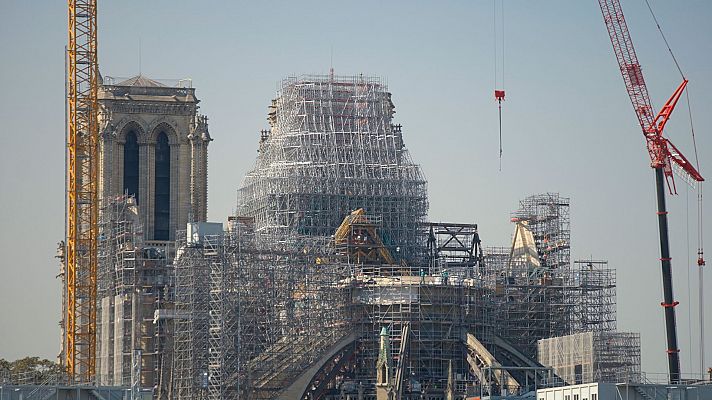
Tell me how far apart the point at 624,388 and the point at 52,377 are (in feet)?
213

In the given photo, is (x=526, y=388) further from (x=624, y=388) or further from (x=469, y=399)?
(x=624, y=388)

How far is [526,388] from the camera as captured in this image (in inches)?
7795

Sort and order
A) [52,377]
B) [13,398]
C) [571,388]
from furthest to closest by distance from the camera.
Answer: [52,377] < [571,388] < [13,398]

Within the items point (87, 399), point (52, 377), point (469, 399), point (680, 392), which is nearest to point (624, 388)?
point (680, 392)

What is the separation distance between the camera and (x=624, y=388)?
470 feet

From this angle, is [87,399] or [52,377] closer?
[87,399]

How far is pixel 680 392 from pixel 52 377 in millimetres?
66631

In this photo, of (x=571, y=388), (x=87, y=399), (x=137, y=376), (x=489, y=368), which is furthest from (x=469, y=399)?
(x=87, y=399)

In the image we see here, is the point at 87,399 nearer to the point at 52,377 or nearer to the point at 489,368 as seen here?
the point at 52,377

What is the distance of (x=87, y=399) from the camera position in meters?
138

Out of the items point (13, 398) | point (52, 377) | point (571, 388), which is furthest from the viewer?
point (52, 377)

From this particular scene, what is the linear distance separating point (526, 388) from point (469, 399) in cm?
606

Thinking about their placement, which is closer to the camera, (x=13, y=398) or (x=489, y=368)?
(x=13, y=398)

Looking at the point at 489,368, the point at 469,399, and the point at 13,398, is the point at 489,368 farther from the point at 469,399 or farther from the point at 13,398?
the point at 13,398
